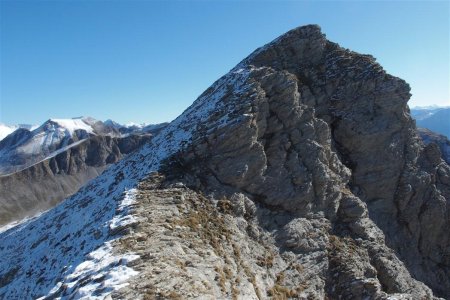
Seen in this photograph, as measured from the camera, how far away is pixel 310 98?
127ft

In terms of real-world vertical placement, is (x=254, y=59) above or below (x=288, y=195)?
above

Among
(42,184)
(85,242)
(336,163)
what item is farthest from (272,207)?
(42,184)

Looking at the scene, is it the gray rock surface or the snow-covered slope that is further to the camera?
the gray rock surface

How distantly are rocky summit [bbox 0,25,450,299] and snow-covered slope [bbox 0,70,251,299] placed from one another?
0.13m

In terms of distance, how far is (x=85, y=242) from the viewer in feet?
70.8

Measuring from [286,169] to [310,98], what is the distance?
468 inches

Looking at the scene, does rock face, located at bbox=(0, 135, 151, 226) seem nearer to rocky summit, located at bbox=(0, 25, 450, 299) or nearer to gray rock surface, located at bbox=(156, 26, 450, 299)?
gray rock surface, located at bbox=(156, 26, 450, 299)

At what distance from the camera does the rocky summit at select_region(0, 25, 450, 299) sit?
18.5 meters

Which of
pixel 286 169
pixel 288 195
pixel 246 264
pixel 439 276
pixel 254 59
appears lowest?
pixel 439 276

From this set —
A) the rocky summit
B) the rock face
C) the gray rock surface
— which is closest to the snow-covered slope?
the rocky summit

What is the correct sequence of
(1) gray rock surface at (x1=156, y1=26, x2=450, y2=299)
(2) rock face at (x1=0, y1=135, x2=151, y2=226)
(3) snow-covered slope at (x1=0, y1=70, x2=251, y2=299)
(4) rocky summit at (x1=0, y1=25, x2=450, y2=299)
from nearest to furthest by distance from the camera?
1. (3) snow-covered slope at (x1=0, y1=70, x2=251, y2=299)
2. (4) rocky summit at (x1=0, y1=25, x2=450, y2=299)
3. (1) gray rock surface at (x1=156, y1=26, x2=450, y2=299)
4. (2) rock face at (x1=0, y1=135, x2=151, y2=226)

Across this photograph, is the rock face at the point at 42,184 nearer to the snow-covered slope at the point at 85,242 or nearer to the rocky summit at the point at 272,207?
the snow-covered slope at the point at 85,242

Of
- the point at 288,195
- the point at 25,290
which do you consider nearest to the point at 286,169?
the point at 288,195

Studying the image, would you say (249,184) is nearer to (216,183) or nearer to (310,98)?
(216,183)
